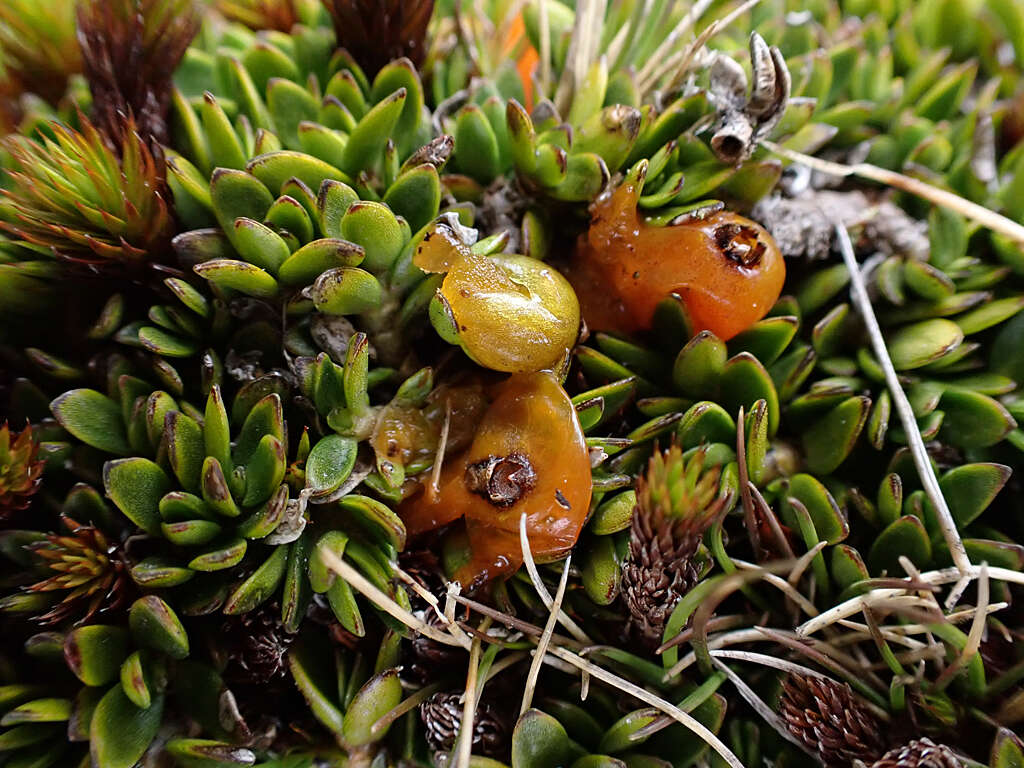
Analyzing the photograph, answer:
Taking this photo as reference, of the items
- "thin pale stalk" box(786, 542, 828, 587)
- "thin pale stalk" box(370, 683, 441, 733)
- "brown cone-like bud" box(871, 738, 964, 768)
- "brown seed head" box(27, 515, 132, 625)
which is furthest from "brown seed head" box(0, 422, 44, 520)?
"brown cone-like bud" box(871, 738, 964, 768)

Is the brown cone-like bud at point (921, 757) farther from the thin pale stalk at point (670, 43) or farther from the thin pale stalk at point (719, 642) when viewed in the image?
the thin pale stalk at point (670, 43)

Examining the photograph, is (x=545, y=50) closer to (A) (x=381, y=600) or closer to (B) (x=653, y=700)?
(A) (x=381, y=600)

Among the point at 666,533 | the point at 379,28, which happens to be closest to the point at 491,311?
the point at 666,533

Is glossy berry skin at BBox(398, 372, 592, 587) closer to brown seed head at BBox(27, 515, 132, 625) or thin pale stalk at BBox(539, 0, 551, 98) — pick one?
brown seed head at BBox(27, 515, 132, 625)

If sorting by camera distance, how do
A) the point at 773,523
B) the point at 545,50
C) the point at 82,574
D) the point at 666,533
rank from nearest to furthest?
the point at 666,533, the point at 82,574, the point at 773,523, the point at 545,50

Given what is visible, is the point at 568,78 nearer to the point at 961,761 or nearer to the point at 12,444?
the point at 12,444

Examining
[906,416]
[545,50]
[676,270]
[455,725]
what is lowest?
[455,725]
